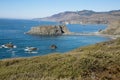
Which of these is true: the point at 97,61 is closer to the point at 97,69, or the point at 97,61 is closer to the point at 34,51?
the point at 97,69

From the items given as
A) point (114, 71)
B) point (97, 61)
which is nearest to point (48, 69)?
point (97, 61)

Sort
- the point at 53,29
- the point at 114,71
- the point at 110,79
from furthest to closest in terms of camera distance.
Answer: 1. the point at 53,29
2. the point at 114,71
3. the point at 110,79

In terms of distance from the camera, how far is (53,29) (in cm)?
19612

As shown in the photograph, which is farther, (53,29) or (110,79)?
(53,29)

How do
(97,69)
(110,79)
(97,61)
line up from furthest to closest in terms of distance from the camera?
(97,61)
(97,69)
(110,79)

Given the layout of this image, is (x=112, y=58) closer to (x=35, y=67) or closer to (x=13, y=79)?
(x=35, y=67)

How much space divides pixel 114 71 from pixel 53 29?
592 ft

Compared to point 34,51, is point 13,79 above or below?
above

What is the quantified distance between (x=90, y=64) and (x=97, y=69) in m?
0.96

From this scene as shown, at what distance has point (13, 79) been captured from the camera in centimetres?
1444

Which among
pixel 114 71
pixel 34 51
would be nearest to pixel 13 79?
pixel 114 71

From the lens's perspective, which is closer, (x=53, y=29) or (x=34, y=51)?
(x=34, y=51)

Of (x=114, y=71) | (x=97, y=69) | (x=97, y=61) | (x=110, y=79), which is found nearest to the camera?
(x=110, y=79)

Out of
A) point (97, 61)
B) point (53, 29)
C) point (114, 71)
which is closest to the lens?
point (114, 71)
